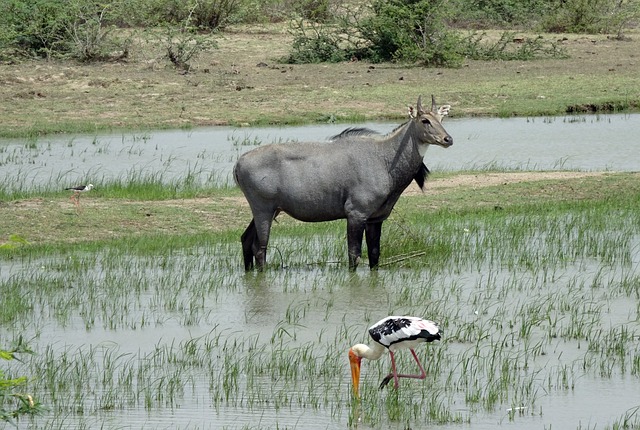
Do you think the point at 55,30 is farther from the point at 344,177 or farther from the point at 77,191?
the point at 344,177

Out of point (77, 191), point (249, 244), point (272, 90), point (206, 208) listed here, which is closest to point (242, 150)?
point (206, 208)

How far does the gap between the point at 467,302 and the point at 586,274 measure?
1518 millimetres

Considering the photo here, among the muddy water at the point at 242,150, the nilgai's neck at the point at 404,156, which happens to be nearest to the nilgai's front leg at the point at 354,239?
the nilgai's neck at the point at 404,156

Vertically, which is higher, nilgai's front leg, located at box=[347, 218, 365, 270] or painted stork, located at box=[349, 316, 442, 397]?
painted stork, located at box=[349, 316, 442, 397]

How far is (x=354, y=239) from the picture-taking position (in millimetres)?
10688

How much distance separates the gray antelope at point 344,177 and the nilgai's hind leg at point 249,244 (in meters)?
0.10

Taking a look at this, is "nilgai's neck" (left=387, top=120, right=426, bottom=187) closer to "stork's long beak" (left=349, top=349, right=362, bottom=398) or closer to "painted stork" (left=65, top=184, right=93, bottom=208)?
"stork's long beak" (left=349, top=349, right=362, bottom=398)

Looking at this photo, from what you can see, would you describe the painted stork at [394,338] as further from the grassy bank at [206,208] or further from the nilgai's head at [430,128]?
the grassy bank at [206,208]

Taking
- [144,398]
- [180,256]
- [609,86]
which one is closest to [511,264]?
[180,256]

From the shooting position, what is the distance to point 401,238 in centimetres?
1162

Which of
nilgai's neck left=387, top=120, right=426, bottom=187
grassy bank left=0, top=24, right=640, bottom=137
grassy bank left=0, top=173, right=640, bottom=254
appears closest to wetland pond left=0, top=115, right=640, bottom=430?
grassy bank left=0, top=173, right=640, bottom=254

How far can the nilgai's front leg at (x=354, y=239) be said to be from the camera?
34.8 feet

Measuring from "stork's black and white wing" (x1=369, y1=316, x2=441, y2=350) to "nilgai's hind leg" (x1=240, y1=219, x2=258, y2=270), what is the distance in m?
3.91

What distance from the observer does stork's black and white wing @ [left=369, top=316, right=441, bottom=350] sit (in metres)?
7.04
